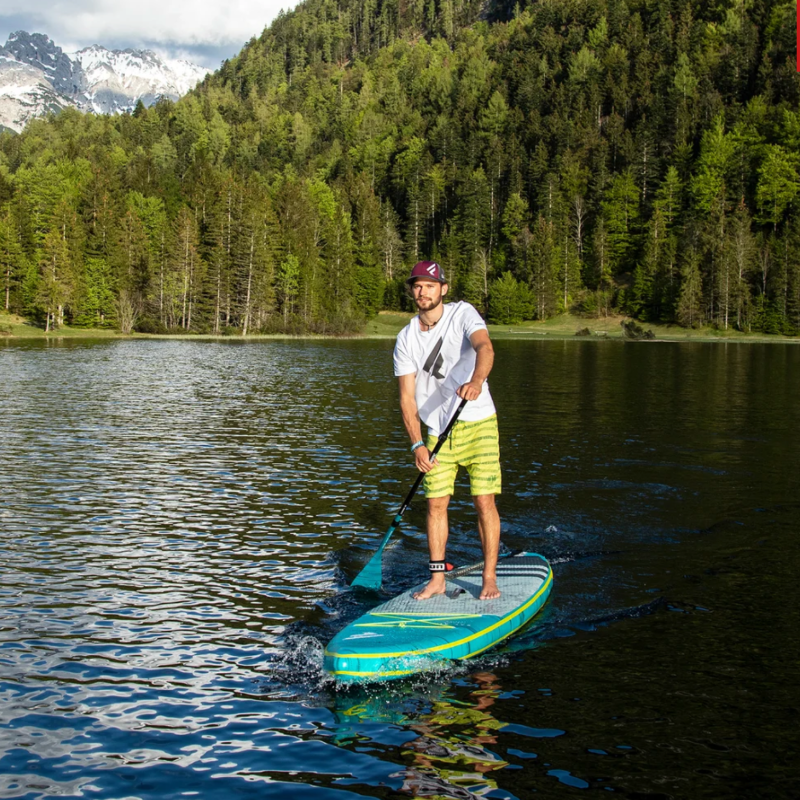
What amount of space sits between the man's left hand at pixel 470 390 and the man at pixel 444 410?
15.5 inches

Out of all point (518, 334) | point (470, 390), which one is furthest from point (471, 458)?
point (518, 334)

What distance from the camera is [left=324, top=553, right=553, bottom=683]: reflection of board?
329 inches

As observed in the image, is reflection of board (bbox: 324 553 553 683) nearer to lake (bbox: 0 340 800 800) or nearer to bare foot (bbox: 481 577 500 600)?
bare foot (bbox: 481 577 500 600)

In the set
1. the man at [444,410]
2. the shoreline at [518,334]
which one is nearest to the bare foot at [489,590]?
the man at [444,410]

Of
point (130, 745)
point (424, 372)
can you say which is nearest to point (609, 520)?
point (424, 372)

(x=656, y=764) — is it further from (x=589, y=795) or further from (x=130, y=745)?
(x=130, y=745)

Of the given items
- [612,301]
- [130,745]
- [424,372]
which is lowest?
[130,745]

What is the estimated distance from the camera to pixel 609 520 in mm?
15867

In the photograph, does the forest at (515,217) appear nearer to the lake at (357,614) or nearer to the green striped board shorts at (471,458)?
the lake at (357,614)

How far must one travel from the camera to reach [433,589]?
1027 centimetres

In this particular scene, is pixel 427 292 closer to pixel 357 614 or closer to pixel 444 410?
pixel 444 410

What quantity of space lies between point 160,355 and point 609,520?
57771 millimetres

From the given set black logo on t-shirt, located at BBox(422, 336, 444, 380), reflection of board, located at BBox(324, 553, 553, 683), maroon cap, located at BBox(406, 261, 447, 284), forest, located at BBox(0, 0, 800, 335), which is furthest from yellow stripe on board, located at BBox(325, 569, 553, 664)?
forest, located at BBox(0, 0, 800, 335)

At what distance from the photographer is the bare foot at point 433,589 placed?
10.2 m
